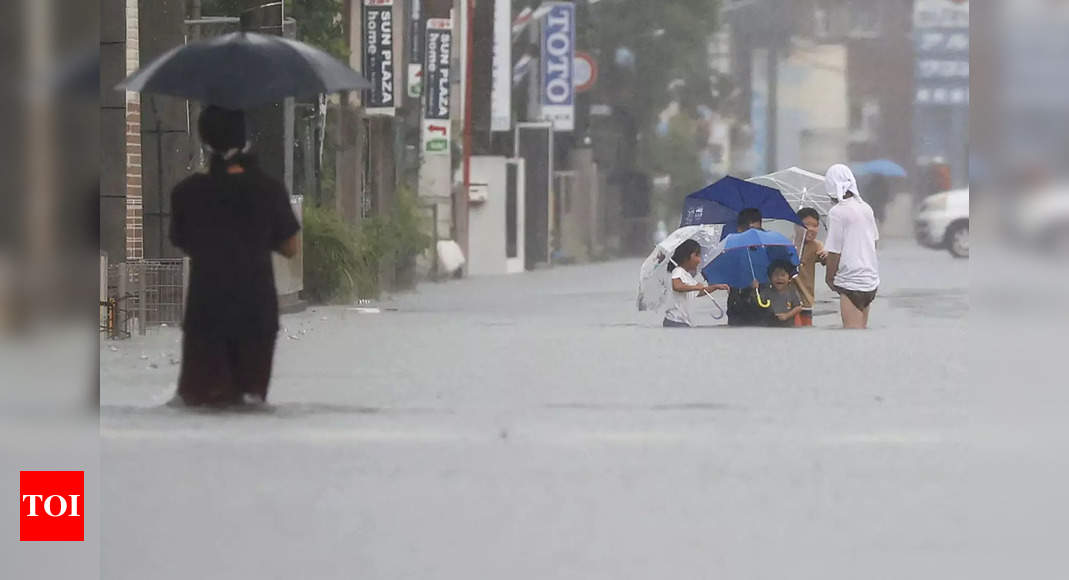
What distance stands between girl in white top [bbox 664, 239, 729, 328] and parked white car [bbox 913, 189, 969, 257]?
489 millimetres

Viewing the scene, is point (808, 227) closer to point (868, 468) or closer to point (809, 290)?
point (809, 290)

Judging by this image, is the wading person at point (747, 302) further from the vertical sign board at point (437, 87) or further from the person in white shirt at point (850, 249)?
the vertical sign board at point (437, 87)

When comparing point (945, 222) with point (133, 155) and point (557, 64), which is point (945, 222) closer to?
point (557, 64)

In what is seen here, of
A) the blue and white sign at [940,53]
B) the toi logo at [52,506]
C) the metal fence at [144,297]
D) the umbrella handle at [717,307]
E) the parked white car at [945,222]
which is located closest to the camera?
the toi logo at [52,506]

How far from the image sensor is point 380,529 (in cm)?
384

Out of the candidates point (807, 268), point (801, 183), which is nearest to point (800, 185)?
point (801, 183)

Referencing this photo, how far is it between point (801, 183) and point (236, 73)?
124 cm

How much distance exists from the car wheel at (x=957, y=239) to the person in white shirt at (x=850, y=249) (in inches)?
9.1

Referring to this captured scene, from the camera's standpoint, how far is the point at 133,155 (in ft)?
14.2

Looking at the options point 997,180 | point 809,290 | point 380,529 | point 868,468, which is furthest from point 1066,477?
point 380,529

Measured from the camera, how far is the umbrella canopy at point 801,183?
409 cm

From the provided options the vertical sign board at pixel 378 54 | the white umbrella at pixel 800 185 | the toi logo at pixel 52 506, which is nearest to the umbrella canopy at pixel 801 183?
the white umbrella at pixel 800 185

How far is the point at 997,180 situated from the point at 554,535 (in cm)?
117

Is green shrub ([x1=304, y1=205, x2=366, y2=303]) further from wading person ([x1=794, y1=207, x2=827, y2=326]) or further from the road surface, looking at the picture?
wading person ([x1=794, y1=207, x2=827, y2=326])
